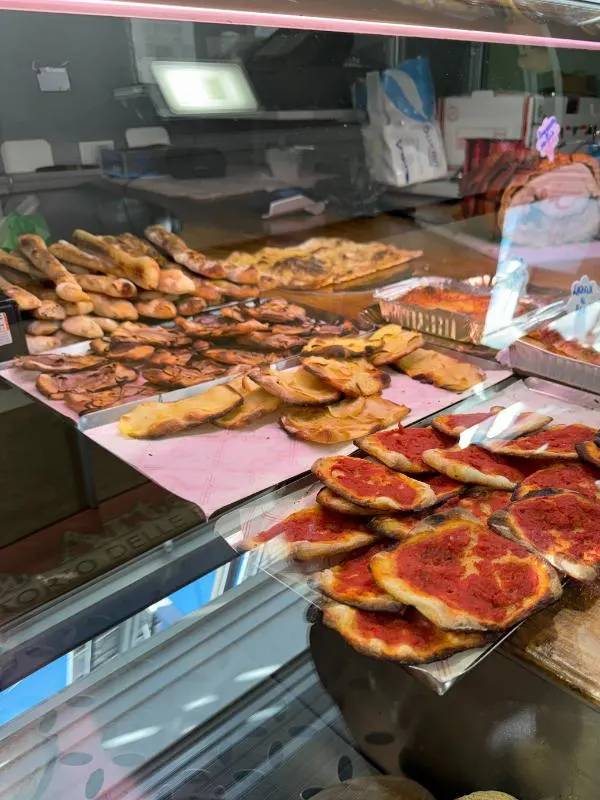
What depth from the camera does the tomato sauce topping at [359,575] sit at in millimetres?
857

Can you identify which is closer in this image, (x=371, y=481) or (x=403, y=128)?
(x=371, y=481)

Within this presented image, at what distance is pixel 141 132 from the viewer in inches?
93.0

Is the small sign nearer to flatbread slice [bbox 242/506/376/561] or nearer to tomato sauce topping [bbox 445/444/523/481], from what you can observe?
tomato sauce topping [bbox 445/444/523/481]

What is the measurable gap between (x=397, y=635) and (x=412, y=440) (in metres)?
0.50

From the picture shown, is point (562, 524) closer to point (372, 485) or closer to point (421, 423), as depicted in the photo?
point (372, 485)

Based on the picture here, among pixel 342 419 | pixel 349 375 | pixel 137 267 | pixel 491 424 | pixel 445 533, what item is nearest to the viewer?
pixel 445 533

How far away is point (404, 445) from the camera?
48.2 inches

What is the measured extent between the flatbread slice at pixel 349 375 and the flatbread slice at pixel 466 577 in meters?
0.58

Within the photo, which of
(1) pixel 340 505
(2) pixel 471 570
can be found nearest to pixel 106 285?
(1) pixel 340 505

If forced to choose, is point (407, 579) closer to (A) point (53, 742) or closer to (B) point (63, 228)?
(A) point (53, 742)

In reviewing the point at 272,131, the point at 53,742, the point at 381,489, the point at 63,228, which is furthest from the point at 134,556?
the point at 272,131

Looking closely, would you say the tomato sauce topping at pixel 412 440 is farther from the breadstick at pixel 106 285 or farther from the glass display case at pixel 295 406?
the breadstick at pixel 106 285

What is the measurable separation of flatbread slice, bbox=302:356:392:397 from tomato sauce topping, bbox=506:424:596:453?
40 centimetres

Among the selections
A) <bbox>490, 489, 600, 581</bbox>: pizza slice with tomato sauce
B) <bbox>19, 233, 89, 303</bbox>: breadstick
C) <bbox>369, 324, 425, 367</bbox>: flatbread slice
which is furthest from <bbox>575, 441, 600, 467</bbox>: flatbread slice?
<bbox>19, 233, 89, 303</bbox>: breadstick
